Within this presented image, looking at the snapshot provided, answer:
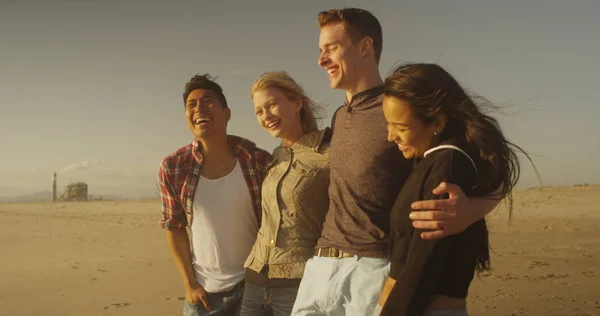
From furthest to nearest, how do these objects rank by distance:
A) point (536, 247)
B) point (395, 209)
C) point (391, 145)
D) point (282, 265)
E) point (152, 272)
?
point (536, 247) < point (152, 272) < point (282, 265) < point (391, 145) < point (395, 209)

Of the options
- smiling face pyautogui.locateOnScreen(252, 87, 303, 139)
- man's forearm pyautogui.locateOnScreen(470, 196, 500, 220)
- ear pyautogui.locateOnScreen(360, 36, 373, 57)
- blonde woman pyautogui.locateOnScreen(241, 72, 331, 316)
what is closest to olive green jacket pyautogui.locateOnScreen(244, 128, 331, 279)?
blonde woman pyautogui.locateOnScreen(241, 72, 331, 316)

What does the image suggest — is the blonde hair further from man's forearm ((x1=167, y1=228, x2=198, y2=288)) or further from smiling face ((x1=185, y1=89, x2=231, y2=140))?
man's forearm ((x1=167, y1=228, x2=198, y2=288))

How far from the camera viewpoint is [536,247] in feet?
34.1

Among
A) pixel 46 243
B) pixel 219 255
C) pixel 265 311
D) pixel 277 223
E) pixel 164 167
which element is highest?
pixel 164 167

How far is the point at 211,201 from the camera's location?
338 cm

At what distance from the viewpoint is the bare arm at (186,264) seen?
339 centimetres

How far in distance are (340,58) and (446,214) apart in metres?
1.13

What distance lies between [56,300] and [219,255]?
556 centimetres

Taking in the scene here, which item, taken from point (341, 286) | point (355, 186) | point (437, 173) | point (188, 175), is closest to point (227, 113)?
point (188, 175)

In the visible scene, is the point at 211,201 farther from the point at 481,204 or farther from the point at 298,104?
the point at 481,204

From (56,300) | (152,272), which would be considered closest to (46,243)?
(152,272)

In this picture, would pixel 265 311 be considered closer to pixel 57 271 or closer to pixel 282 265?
pixel 282 265

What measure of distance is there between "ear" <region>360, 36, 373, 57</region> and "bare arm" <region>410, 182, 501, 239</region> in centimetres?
107

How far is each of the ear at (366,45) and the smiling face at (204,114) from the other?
121 centimetres
